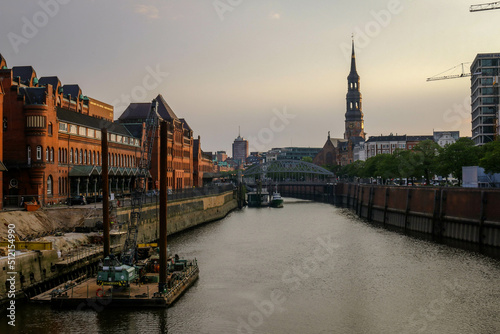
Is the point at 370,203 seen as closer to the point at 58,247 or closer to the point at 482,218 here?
the point at 482,218

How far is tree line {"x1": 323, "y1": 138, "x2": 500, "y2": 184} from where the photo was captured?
76963 millimetres

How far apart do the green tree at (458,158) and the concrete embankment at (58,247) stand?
48664 mm

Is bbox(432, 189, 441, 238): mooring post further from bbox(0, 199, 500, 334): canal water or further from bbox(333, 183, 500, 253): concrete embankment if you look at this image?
bbox(0, 199, 500, 334): canal water

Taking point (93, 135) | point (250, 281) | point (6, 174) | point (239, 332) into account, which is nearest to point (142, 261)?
point (250, 281)

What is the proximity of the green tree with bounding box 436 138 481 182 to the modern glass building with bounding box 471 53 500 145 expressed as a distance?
43.3 meters

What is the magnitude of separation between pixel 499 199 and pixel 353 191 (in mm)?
92956

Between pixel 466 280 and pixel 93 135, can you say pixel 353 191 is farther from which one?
pixel 466 280

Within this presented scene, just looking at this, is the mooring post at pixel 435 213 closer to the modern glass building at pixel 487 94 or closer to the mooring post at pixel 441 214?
the mooring post at pixel 441 214

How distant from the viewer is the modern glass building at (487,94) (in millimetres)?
131875

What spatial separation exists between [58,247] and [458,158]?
71.6 m

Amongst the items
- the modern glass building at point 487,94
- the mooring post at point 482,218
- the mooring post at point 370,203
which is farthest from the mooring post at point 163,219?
the modern glass building at point 487,94

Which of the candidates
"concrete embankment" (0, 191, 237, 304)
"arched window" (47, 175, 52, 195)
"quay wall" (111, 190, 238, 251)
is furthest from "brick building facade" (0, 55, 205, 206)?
"quay wall" (111, 190, 238, 251)

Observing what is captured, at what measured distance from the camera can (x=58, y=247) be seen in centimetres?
4444

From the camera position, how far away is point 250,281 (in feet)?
145
